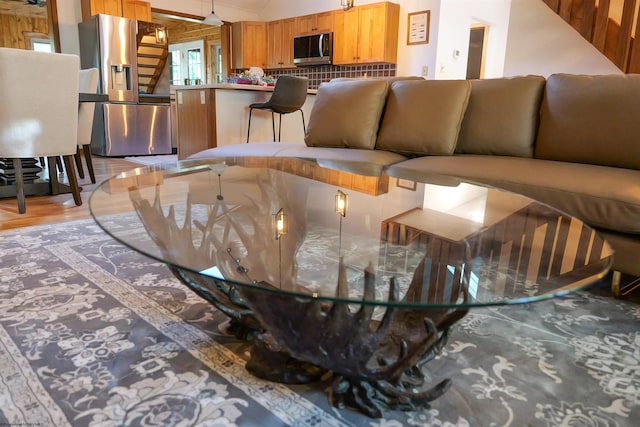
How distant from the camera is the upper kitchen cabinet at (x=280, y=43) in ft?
23.4

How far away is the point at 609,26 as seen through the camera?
4.32 metres

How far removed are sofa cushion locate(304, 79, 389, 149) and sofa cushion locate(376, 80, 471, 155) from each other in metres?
0.07

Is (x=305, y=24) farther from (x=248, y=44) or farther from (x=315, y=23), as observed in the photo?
(x=248, y=44)

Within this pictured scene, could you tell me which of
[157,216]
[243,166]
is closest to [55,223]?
[243,166]

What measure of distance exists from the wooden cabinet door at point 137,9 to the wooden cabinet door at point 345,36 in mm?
2666

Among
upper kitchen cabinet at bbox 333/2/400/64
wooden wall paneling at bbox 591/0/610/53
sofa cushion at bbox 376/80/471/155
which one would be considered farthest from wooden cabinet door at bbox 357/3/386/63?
sofa cushion at bbox 376/80/471/155

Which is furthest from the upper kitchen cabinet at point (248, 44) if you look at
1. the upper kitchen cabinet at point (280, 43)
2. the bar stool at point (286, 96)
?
the bar stool at point (286, 96)

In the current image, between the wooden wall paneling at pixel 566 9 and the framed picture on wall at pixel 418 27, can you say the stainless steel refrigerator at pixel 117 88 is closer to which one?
the framed picture on wall at pixel 418 27

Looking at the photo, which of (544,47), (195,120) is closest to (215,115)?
(195,120)

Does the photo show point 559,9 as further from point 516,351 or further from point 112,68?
point 112,68

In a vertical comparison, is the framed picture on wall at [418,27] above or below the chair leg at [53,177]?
above

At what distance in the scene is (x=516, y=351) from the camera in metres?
1.21

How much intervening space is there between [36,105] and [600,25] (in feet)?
16.1

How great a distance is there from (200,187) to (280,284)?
0.99 meters
